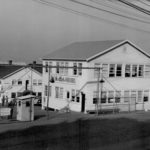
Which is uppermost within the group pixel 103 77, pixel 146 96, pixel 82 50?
pixel 82 50

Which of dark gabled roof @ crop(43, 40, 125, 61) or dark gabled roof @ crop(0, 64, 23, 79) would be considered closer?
dark gabled roof @ crop(43, 40, 125, 61)

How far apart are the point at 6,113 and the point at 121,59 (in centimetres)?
1312

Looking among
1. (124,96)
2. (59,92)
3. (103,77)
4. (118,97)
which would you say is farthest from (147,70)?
(59,92)

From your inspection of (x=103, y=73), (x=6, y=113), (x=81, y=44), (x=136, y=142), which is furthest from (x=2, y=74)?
(x=136, y=142)

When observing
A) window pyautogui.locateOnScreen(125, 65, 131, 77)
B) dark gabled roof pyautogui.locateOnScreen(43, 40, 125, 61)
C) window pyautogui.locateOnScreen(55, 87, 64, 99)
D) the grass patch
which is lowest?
the grass patch

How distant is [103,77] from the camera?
2800 cm

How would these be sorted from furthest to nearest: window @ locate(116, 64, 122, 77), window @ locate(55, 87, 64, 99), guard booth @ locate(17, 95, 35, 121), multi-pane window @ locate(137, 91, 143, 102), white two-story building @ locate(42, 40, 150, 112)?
multi-pane window @ locate(137, 91, 143, 102), window @ locate(55, 87, 64, 99), window @ locate(116, 64, 122, 77), white two-story building @ locate(42, 40, 150, 112), guard booth @ locate(17, 95, 35, 121)

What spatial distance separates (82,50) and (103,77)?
4164mm

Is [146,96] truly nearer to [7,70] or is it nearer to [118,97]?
[118,97]

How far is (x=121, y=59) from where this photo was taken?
29984 mm

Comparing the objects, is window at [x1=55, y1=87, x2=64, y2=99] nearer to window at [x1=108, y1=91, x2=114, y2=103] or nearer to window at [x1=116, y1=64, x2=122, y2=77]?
window at [x1=108, y1=91, x2=114, y2=103]

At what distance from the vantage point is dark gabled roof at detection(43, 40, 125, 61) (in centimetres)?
2892

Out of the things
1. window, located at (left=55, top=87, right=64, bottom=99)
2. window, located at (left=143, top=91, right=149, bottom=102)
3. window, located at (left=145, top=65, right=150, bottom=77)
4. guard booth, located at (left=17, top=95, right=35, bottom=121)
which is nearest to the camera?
guard booth, located at (left=17, top=95, right=35, bottom=121)

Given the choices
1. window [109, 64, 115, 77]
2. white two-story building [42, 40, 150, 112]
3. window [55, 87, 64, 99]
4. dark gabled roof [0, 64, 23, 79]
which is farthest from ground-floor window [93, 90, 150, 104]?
dark gabled roof [0, 64, 23, 79]
